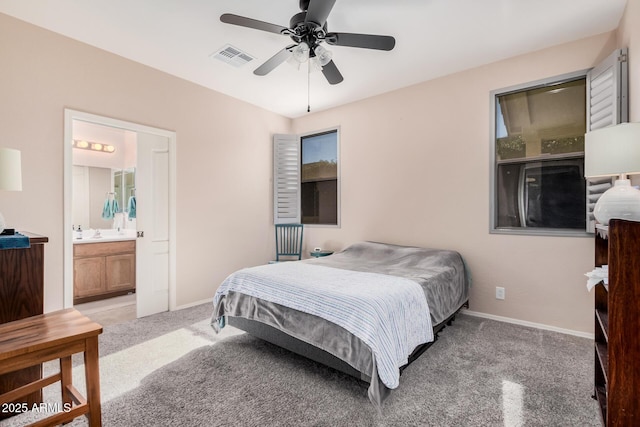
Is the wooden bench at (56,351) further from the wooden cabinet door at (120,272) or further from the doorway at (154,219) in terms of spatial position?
the wooden cabinet door at (120,272)

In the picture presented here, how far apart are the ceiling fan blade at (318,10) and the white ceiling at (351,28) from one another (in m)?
0.47

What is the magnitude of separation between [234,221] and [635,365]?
13.3 ft

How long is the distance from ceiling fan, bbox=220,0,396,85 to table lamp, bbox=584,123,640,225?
1462 millimetres

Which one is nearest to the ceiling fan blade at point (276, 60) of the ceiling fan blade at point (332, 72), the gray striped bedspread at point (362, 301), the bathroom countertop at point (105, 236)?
the ceiling fan blade at point (332, 72)

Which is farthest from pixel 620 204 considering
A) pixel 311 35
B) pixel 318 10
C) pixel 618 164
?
pixel 311 35

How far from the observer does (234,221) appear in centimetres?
438

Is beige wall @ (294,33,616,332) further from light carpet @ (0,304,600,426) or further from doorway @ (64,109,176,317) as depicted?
doorway @ (64,109,176,317)

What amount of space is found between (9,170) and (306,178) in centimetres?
364

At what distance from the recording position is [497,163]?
11.0ft

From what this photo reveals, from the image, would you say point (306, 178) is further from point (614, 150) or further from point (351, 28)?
point (614, 150)

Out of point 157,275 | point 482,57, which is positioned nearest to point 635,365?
point 482,57

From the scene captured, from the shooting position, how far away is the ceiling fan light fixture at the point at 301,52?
229 centimetres

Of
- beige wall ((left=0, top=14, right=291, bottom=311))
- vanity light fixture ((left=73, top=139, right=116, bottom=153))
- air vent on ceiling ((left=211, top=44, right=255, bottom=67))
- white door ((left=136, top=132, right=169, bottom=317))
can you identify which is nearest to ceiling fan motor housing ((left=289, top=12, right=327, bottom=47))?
air vent on ceiling ((left=211, top=44, right=255, bottom=67))

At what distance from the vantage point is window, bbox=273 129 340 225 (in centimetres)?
484
